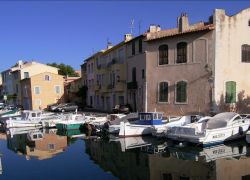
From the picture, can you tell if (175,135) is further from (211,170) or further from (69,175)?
(69,175)

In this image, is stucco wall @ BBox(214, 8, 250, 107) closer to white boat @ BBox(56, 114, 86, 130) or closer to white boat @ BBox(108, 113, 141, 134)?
white boat @ BBox(108, 113, 141, 134)

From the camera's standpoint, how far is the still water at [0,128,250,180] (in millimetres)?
16734

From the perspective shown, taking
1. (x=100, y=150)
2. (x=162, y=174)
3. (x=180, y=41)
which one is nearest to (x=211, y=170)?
(x=162, y=174)

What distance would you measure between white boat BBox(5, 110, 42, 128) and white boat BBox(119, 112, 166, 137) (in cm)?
1483

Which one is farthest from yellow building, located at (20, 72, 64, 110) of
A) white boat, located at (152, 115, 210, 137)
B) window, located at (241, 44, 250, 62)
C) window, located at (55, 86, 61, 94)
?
window, located at (241, 44, 250, 62)

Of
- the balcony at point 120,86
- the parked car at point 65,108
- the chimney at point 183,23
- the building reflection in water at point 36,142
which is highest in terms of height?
the chimney at point 183,23

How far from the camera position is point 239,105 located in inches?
1244

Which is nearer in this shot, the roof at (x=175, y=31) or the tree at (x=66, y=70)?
the roof at (x=175, y=31)

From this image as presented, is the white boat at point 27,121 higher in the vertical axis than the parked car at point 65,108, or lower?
lower

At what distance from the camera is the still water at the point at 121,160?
16.7 metres

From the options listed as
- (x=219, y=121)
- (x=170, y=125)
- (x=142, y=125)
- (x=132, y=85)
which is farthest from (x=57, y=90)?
(x=219, y=121)

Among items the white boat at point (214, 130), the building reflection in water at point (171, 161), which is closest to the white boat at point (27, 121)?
the building reflection in water at point (171, 161)

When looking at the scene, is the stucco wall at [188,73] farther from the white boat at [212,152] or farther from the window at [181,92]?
the white boat at [212,152]

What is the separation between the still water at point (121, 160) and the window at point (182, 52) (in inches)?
381
